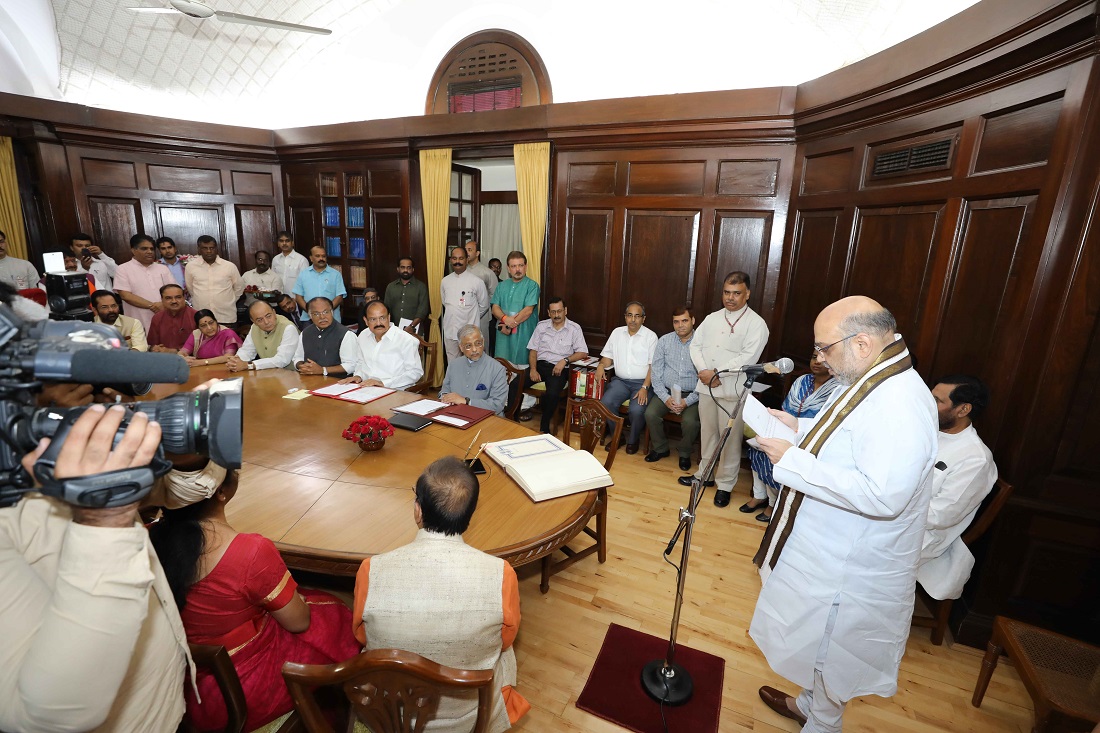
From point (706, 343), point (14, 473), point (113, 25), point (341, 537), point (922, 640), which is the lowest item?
point (922, 640)

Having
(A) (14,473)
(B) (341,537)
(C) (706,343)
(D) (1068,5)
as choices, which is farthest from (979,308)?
(A) (14,473)

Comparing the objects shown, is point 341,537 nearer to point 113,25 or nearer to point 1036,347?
point 1036,347

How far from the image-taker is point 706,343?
3840 millimetres

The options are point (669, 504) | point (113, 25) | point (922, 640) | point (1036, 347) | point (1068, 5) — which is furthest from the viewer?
point (113, 25)

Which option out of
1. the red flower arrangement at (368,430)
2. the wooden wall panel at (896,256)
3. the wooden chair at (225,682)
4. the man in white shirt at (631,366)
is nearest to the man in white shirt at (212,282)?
the red flower arrangement at (368,430)

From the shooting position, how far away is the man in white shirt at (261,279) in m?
6.03

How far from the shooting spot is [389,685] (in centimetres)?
107

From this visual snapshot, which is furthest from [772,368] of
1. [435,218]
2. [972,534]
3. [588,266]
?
[435,218]

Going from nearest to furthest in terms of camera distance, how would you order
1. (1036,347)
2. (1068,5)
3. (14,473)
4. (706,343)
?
(14,473) < (1068,5) < (1036,347) < (706,343)

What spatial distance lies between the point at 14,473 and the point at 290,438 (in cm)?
193

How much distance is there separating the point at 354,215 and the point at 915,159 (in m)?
5.83

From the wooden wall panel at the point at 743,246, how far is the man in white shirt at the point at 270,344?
374 cm

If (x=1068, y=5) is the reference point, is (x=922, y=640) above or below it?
below

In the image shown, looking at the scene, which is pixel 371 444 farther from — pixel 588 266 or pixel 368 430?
pixel 588 266
